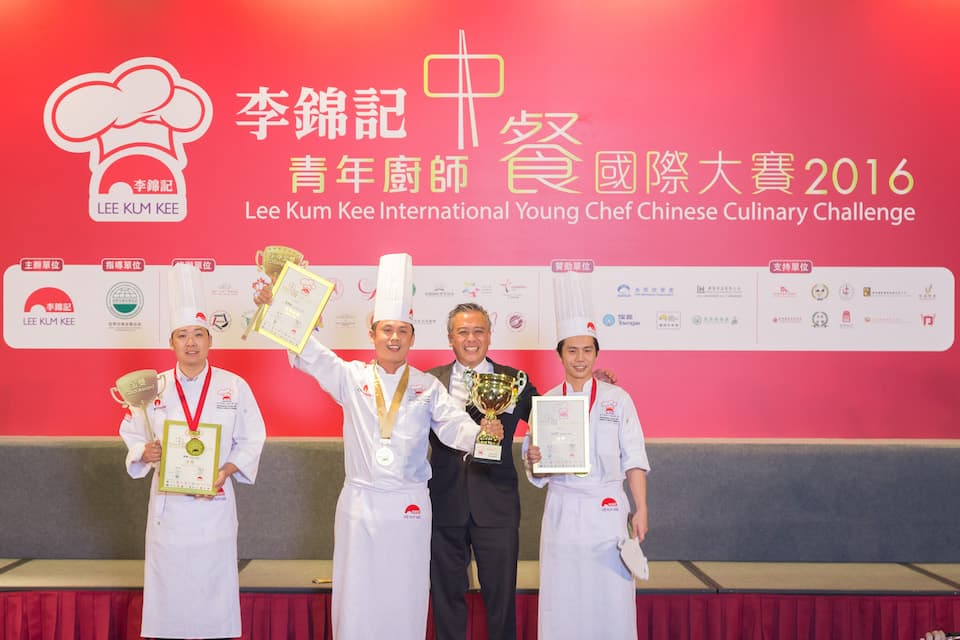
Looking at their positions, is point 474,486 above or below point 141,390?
below

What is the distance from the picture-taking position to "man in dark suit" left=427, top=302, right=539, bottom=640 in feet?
10.5

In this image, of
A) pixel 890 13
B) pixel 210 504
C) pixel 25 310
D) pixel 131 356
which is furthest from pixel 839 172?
pixel 25 310

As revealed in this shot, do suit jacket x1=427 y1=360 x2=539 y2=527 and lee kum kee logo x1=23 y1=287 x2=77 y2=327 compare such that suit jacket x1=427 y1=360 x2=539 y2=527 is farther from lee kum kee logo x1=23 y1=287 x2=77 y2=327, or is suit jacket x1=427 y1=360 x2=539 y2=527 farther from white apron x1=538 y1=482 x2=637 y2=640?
lee kum kee logo x1=23 y1=287 x2=77 y2=327

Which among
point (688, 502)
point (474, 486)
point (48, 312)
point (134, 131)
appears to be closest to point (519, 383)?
point (474, 486)

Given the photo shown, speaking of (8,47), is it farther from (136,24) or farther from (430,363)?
(430,363)

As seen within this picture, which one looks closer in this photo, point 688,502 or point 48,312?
point 688,502

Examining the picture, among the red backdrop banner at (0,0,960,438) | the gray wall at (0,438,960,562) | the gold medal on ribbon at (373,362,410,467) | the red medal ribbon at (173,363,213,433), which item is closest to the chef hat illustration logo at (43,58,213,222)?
the red backdrop banner at (0,0,960,438)

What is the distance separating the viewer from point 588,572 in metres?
2.99

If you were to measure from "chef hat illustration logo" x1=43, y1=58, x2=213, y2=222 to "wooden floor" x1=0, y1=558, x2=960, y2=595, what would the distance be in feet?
5.19

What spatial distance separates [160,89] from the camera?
429cm

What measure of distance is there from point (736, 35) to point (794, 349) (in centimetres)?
147

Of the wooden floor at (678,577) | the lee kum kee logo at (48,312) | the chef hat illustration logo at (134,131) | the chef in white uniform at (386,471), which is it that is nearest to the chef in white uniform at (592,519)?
the chef in white uniform at (386,471)

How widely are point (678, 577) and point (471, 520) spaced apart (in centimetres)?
109

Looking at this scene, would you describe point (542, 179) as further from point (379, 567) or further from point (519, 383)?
point (379, 567)
